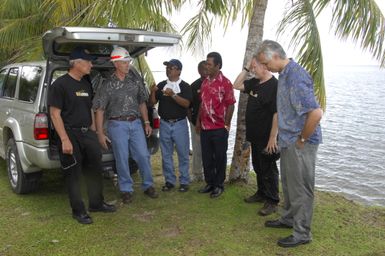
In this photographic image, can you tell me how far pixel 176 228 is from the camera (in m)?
4.70

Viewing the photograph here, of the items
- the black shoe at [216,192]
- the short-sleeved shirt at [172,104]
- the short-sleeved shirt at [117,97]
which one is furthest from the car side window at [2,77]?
the black shoe at [216,192]

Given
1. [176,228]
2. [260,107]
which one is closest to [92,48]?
[260,107]

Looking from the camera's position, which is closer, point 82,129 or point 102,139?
point 82,129

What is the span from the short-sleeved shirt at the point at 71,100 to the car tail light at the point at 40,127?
1.34 feet

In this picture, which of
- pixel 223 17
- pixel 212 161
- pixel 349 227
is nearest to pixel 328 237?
pixel 349 227

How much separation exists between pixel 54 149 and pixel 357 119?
1949cm

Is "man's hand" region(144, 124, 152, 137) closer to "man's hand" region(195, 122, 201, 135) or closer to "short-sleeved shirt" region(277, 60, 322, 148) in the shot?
"man's hand" region(195, 122, 201, 135)

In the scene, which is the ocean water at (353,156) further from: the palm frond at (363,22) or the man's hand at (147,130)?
the man's hand at (147,130)

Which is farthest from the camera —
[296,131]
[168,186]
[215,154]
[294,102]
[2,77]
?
[2,77]

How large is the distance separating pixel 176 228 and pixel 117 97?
1716 millimetres

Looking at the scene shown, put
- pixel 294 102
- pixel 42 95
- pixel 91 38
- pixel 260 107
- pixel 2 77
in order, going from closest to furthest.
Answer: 1. pixel 294 102
2. pixel 91 38
3. pixel 260 107
4. pixel 42 95
5. pixel 2 77

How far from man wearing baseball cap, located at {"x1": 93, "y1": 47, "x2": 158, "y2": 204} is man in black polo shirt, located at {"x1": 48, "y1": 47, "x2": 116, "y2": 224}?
12.1 inches

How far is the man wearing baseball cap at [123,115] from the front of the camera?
505 centimetres

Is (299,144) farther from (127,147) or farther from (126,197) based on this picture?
(126,197)
